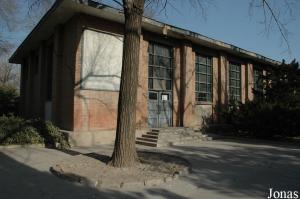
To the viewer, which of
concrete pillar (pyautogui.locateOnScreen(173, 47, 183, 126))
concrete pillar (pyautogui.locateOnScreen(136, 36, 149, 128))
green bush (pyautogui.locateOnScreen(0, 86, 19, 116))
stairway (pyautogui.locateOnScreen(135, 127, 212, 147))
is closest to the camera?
stairway (pyautogui.locateOnScreen(135, 127, 212, 147))

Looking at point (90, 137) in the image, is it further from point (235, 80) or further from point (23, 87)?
point (23, 87)

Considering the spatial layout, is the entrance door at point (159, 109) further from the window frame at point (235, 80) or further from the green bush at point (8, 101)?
the green bush at point (8, 101)

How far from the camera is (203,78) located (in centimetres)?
2234

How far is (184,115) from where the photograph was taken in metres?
20.2

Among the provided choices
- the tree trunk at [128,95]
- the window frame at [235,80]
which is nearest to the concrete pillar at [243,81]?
the window frame at [235,80]

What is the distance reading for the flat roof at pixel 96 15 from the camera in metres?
14.9

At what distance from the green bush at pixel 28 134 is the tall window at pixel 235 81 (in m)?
14.3

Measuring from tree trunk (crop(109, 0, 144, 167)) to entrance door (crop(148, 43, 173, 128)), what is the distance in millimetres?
8945

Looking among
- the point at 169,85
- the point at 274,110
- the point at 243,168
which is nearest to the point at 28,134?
the point at 169,85

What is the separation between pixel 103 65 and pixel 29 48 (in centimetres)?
1055

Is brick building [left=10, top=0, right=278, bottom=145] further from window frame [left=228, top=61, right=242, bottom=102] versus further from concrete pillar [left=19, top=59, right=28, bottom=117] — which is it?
concrete pillar [left=19, top=59, right=28, bottom=117]

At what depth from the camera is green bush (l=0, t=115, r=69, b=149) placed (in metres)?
14.5

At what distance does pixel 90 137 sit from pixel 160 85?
591 centimetres

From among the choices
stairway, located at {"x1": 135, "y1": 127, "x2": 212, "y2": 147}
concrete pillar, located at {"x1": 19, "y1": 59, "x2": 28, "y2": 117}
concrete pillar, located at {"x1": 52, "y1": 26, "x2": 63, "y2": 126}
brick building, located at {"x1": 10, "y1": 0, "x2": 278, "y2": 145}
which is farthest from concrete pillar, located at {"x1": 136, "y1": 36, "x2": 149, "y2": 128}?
concrete pillar, located at {"x1": 19, "y1": 59, "x2": 28, "y2": 117}
